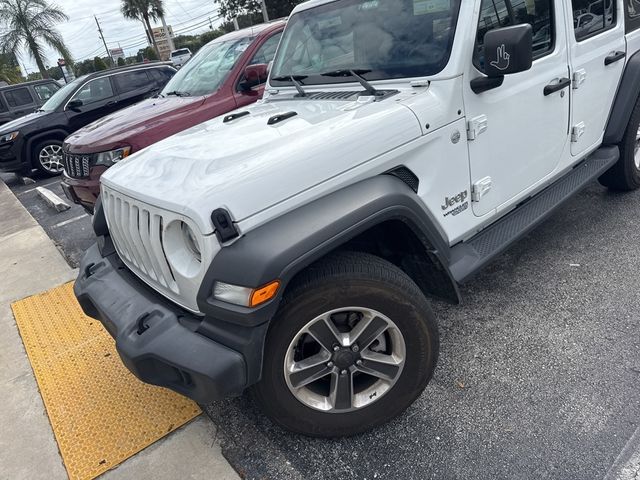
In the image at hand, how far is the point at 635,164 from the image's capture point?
13.3 ft

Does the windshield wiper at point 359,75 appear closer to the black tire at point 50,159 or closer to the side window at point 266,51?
the side window at point 266,51

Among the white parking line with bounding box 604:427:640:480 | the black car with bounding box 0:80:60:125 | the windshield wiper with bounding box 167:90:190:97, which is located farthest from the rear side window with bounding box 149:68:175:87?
the white parking line with bounding box 604:427:640:480

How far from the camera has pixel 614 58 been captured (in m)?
3.47

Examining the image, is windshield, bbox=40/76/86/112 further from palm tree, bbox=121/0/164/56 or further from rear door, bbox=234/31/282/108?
palm tree, bbox=121/0/164/56

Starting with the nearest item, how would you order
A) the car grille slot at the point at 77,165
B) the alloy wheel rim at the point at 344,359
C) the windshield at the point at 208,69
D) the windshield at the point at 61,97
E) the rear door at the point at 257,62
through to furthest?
the alloy wheel rim at the point at 344,359 → the car grille slot at the point at 77,165 → the rear door at the point at 257,62 → the windshield at the point at 208,69 → the windshield at the point at 61,97

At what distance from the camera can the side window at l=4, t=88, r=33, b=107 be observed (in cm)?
1294

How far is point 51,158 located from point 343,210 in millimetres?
9454

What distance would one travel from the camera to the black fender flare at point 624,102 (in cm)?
362

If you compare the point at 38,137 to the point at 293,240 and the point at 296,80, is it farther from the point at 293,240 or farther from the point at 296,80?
the point at 293,240

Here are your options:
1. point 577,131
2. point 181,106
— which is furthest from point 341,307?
point 181,106

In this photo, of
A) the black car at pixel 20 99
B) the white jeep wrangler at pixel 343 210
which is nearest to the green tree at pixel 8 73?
the black car at pixel 20 99

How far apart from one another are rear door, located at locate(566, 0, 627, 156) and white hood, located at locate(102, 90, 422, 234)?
59.2 inches

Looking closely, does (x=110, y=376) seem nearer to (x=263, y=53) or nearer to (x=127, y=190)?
(x=127, y=190)

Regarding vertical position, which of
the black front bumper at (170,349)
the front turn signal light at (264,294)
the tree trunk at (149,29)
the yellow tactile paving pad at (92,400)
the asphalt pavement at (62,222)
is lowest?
the asphalt pavement at (62,222)
